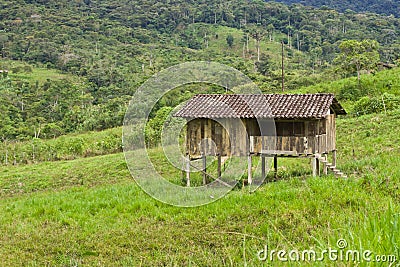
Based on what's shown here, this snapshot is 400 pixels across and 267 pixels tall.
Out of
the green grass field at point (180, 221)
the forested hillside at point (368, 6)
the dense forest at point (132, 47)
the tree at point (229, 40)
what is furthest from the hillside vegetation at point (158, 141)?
the forested hillside at point (368, 6)

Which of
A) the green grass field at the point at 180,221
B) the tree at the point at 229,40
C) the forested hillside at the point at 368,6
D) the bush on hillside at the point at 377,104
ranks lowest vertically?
the green grass field at the point at 180,221

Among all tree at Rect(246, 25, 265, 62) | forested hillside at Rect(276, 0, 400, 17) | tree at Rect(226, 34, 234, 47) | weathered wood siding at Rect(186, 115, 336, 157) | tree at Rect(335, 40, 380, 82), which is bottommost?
weathered wood siding at Rect(186, 115, 336, 157)

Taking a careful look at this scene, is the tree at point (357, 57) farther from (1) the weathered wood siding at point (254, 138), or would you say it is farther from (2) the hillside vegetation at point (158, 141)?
(1) the weathered wood siding at point (254, 138)

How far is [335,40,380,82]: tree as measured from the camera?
3359 centimetres

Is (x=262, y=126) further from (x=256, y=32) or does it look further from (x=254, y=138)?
(x=256, y=32)

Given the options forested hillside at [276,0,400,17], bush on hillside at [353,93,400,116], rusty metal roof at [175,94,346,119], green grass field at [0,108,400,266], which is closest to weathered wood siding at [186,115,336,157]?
rusty metal roof at [175,94,346,119]

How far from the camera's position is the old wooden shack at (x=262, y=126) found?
15.9m

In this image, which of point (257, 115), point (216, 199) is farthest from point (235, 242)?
point (257, 115)

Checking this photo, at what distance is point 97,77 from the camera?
5497 cm

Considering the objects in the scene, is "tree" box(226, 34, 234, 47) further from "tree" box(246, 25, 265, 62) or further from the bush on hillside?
the bush on hillside

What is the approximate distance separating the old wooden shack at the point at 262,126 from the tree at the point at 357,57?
17.0 meters

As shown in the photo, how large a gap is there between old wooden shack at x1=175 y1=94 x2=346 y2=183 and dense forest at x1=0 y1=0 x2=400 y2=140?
20.0 meters

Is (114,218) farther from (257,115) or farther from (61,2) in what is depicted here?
(61,2)

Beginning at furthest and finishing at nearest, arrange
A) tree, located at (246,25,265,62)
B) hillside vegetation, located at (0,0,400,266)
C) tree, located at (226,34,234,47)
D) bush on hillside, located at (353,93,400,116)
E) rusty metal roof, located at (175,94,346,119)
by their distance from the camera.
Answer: tree, located at (246,25,265,62), tree, located at (226,34,234,47), bush on hillside, located at (353,93,400,116), rusty metal roof, located at (175,94,346,119), hillside vegetation, located at (0,0,400,266)
